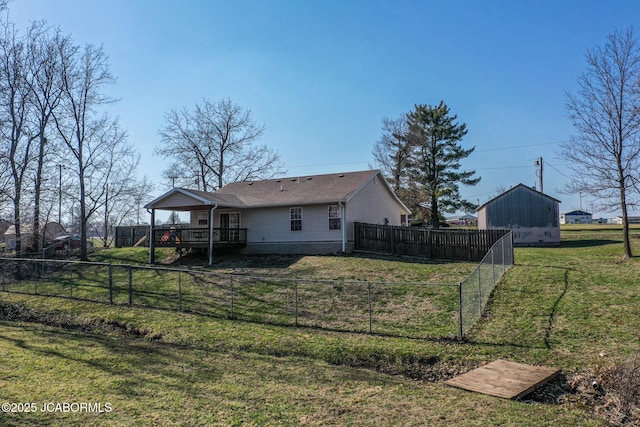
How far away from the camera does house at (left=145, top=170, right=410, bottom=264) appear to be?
21.2 metres

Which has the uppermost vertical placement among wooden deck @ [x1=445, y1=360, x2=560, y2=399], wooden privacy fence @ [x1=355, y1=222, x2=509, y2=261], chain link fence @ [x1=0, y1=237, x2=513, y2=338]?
wooden privacy fence @ [x1=355, y1=222, x2=509, y2=261]

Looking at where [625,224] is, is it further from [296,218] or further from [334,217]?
[296,218]

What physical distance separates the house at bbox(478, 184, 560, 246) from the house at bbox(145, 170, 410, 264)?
1004 cm

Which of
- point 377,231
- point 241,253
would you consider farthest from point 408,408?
point 241,253

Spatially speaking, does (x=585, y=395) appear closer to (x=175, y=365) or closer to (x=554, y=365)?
(x=554, y=365)

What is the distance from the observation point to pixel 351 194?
68.5 ft

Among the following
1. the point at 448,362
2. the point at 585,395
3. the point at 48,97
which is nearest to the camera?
the point at 585,395

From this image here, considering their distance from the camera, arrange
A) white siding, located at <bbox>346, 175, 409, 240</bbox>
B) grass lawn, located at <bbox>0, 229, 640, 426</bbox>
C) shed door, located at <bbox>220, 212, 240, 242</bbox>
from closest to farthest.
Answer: grass lawn, located at <bbox>0, 229, 640, 426</bbox>, white siding, located at <bbox>346, 175, 409, 240</bbox>, shed door, located at <bbox>220, 212, 240, 242</bbox>

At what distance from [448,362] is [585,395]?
7.57ft

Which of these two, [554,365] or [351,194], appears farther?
[351,194]

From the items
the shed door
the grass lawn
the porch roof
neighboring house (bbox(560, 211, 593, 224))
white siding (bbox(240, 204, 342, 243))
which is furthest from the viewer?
neighboring house (bbox(560, 211, 593, 224))

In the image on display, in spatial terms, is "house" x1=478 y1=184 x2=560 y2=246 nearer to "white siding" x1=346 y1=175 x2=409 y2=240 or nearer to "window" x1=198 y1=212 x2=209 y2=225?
"white siding" x1=346 y1=175 x2=409 y2=240

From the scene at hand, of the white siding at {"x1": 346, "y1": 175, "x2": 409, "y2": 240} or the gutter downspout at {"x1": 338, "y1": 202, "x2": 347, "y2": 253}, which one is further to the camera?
the white siding at {"x1": 346, "y1": 175, "x2": 409, "y2": 240}

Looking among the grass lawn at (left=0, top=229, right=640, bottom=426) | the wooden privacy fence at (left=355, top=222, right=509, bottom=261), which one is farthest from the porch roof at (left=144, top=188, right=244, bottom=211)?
the grass lawn at (left=0, top=229, right=640, bottom=426)
